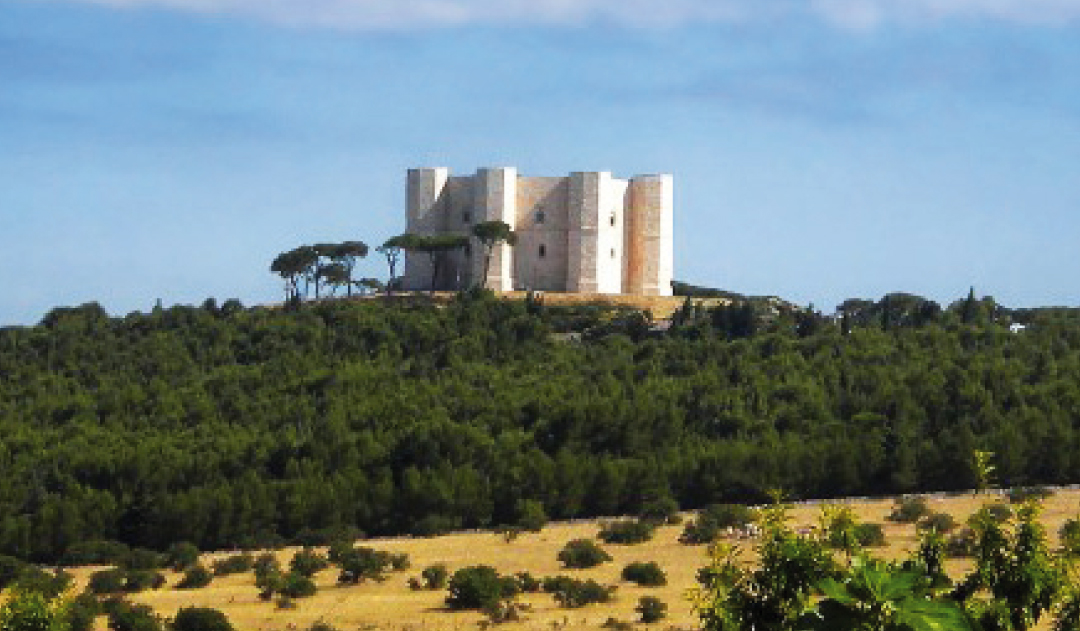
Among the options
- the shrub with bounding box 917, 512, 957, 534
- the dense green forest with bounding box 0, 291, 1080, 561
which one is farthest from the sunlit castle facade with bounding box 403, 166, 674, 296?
the shrub with bounding box 917, 512, 957, 534

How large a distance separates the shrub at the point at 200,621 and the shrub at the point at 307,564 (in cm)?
683

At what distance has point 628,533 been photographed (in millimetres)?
43812

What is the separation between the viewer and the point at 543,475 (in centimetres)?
4878

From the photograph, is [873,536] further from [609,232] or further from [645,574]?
[609,232]

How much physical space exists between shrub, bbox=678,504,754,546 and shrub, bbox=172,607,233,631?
1297cm

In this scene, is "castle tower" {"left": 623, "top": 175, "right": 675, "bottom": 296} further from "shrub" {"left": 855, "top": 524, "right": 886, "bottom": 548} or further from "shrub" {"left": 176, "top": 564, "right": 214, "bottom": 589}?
"shrub" {"left": 176, "top": 564, "right": 214, "bottom": 589}

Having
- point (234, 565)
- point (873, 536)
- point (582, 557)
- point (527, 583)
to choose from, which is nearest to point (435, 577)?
point (527, 583)

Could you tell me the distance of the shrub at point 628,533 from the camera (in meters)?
43.8

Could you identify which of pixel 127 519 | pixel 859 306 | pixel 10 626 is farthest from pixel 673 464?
pixel 10 626

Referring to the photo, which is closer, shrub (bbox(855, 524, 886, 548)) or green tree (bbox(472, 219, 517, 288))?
shrub (bbox(855, 524, 886, 548))

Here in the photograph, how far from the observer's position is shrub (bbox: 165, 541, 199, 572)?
42.6 metres

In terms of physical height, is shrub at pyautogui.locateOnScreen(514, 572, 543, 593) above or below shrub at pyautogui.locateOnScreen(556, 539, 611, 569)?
below

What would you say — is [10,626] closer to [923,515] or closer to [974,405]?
[923,515]

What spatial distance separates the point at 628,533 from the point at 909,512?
610 centimetres
